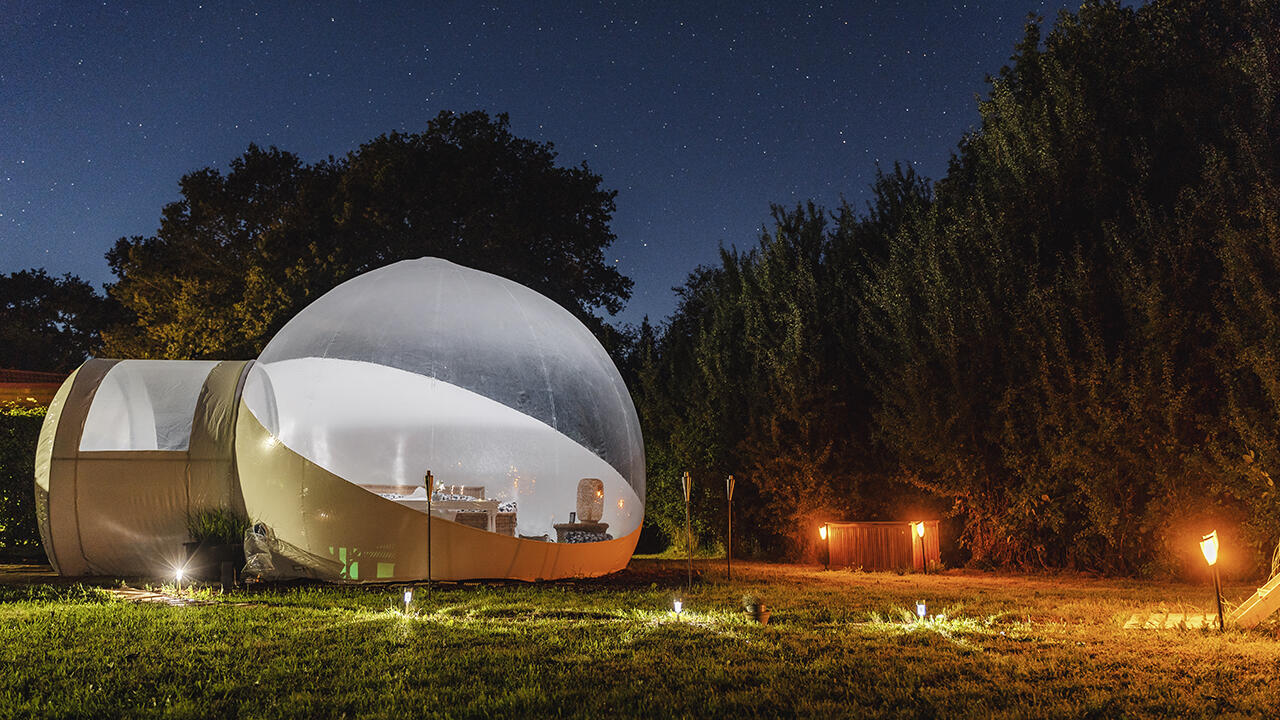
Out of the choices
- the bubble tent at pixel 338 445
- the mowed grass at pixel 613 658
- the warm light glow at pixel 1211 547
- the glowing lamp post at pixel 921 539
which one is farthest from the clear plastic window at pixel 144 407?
the warm light glow at pixel 1211 547

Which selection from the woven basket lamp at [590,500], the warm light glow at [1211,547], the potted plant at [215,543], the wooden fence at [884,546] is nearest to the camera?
the warm light glow at [1211,547]

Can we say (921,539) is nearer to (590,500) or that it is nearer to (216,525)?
(590,500)

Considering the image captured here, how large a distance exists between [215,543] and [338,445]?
246cm

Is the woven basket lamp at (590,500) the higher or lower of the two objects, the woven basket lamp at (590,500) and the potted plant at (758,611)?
the higher

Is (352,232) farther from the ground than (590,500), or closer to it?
farther from the ground

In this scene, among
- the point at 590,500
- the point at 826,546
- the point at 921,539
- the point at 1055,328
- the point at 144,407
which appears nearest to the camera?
the point at 144,407

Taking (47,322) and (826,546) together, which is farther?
(47,322)

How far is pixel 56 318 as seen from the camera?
146 feet

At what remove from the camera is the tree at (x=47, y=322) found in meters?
41.8

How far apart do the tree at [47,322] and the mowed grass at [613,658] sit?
3701cm

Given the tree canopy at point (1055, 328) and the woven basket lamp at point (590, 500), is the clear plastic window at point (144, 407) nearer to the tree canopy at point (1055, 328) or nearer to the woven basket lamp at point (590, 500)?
the woven basket lamp at point (590, 500)

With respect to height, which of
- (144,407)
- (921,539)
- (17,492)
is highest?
(144,407)

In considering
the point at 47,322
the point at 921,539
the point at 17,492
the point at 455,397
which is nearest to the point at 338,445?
the point at 455,397

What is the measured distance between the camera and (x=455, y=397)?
14.7m
